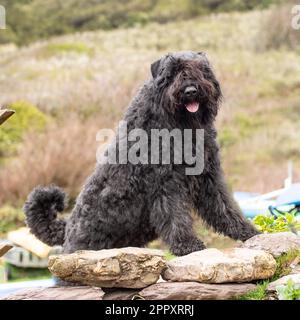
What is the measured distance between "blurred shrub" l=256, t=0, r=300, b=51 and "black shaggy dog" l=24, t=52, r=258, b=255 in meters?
13.9

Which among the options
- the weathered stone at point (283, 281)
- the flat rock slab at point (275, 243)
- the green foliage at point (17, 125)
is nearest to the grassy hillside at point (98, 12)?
the green foliage at point (17, 125)

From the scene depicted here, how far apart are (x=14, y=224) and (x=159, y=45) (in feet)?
29.3

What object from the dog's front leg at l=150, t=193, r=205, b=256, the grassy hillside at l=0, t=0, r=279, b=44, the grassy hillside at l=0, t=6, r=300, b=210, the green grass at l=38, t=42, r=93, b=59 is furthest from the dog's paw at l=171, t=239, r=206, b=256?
the grassy hillside at l=0, t=0, r=279, b=44

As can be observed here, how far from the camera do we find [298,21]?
21.6 ft

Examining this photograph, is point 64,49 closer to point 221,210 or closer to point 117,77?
point 117,77

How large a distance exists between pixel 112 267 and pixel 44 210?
3.77 feet

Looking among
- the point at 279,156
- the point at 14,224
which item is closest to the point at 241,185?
the point at 279,156

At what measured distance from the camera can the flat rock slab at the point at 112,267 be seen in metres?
3.33

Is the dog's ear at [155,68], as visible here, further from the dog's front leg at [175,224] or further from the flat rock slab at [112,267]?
the flat rock slab at [112,267]

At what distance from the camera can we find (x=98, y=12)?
2022 cm

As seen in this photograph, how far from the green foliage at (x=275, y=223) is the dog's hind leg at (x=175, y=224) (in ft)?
2.85

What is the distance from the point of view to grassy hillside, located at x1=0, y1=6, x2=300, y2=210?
10867mm

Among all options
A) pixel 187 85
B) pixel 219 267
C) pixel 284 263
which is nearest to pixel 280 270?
pixel 284 263

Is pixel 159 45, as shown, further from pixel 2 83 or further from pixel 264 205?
pixel 264 205
